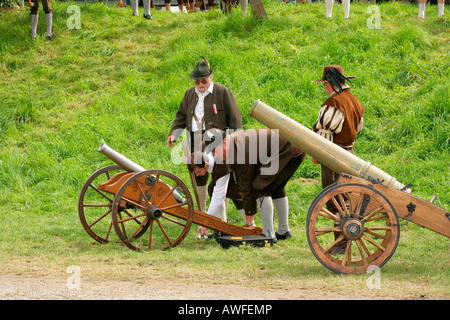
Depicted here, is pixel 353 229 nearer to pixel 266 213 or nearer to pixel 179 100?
pixel 266 213

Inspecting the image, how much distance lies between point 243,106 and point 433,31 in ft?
15.7

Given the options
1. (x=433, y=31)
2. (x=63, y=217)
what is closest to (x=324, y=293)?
(x=63, y=217)

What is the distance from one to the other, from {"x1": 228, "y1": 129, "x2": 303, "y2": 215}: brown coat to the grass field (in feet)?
2.28

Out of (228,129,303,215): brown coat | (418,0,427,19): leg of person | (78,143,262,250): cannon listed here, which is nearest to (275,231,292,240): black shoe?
(78,143,262,250): cannon

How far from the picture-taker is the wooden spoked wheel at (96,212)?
766 cm

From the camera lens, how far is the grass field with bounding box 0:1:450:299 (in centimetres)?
667

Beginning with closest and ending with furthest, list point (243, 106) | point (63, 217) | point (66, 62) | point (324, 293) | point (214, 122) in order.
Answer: point (324, 293)
point (214, 122)
point (63, 217)
point (243, 106)
point (66, 62)

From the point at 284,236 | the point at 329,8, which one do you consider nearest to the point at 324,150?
the point at 284,236

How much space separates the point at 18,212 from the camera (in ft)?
30.9

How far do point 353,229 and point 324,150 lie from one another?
78cm

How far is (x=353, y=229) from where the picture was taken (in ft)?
19.6

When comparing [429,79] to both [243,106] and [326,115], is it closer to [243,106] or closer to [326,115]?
[243,106]

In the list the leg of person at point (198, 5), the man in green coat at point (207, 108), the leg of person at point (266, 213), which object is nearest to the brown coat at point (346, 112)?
the leg of person at point (266, 213)

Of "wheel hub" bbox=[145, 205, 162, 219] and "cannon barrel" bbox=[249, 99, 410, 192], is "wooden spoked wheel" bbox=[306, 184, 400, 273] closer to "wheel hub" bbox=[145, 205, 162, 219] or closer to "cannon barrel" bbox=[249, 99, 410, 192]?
"cannon barrel" bbox=[249, 99, 410, 192]
